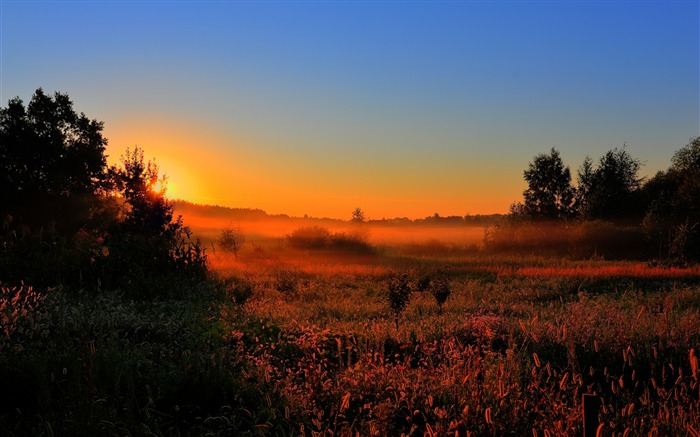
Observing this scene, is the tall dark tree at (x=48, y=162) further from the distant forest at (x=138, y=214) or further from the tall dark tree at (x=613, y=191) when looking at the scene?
the tall dark tree at (x=613, y=191)

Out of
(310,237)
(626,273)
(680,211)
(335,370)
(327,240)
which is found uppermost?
(680,211)

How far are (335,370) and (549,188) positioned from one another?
46323mm

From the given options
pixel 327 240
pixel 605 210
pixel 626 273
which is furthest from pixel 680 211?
pixel 327 240

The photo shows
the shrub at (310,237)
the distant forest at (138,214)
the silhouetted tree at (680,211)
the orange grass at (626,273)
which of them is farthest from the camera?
the shrub at (310,237)

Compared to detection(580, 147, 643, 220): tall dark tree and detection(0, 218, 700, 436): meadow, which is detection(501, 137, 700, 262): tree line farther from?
detection(0, 218, 700, 436): meadow

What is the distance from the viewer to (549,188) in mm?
48406

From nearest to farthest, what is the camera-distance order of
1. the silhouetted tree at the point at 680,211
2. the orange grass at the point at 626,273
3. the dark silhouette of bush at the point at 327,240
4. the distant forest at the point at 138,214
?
1. the distant forest at the point at 138,214
2. the orange grass at the point at 626,273
3. the silhouetted tree at the point at 680,211
4. the dark silhouette of bush at the point at 327,240

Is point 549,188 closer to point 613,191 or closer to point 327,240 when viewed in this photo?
point 613,191

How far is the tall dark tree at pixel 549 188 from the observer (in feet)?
158

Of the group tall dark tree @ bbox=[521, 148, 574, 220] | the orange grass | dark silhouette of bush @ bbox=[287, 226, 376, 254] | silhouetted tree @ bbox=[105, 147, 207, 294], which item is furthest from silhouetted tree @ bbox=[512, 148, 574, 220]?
silhouetted tree @ bbox=[105, 147, 207, 294]

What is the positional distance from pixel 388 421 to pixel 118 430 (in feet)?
7.09

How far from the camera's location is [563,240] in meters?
41.5

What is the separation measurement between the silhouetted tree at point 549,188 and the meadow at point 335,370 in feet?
117

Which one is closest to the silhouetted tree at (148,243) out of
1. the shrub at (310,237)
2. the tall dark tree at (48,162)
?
the tall dark tree at (48,162)
